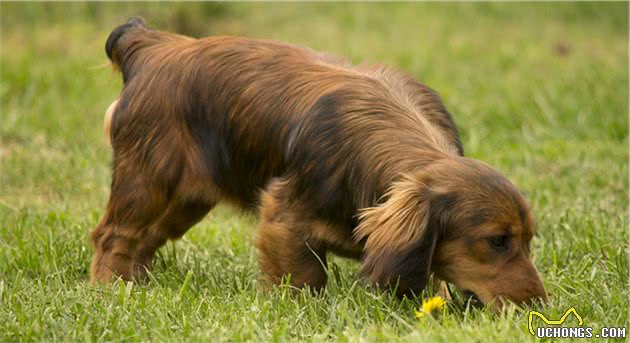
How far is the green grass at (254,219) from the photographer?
15.5ft

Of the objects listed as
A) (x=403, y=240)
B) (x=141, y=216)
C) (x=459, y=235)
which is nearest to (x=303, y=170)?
(x=403, y=240)

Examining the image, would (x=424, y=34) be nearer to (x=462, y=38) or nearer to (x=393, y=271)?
(x=462, y=38)

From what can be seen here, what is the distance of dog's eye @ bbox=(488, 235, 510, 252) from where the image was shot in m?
4.73

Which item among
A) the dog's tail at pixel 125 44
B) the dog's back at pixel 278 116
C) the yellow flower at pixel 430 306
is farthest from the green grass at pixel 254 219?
the dog's back at pixel 278 116

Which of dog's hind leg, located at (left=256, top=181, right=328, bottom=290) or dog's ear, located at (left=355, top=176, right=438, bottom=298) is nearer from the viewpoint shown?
dog's ear, located at (left=355, top=176, right=438, bottom=298)

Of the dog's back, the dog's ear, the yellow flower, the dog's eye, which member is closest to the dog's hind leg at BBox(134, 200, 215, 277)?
the dog's back

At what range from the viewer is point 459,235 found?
4773 millimetres

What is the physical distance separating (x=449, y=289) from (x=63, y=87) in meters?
6.85

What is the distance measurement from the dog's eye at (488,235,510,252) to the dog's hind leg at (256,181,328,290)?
0.91 m

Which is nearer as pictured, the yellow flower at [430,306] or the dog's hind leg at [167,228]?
the yellow flower at [430,306]

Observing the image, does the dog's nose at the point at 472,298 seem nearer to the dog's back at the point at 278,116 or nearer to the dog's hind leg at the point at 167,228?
the dog's back at the point at 278,116

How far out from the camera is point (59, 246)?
237 inches

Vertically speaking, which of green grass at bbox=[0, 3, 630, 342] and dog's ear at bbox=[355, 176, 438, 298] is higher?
dog's ear at bbox=[355, 176, 438, 298]

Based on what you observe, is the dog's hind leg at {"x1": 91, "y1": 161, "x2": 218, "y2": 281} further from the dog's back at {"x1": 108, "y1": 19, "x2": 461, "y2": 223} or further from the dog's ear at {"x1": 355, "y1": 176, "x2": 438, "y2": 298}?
the dog's ear at {"x1": 355, "y1": 176, "x2": 438, "y2": 298}
